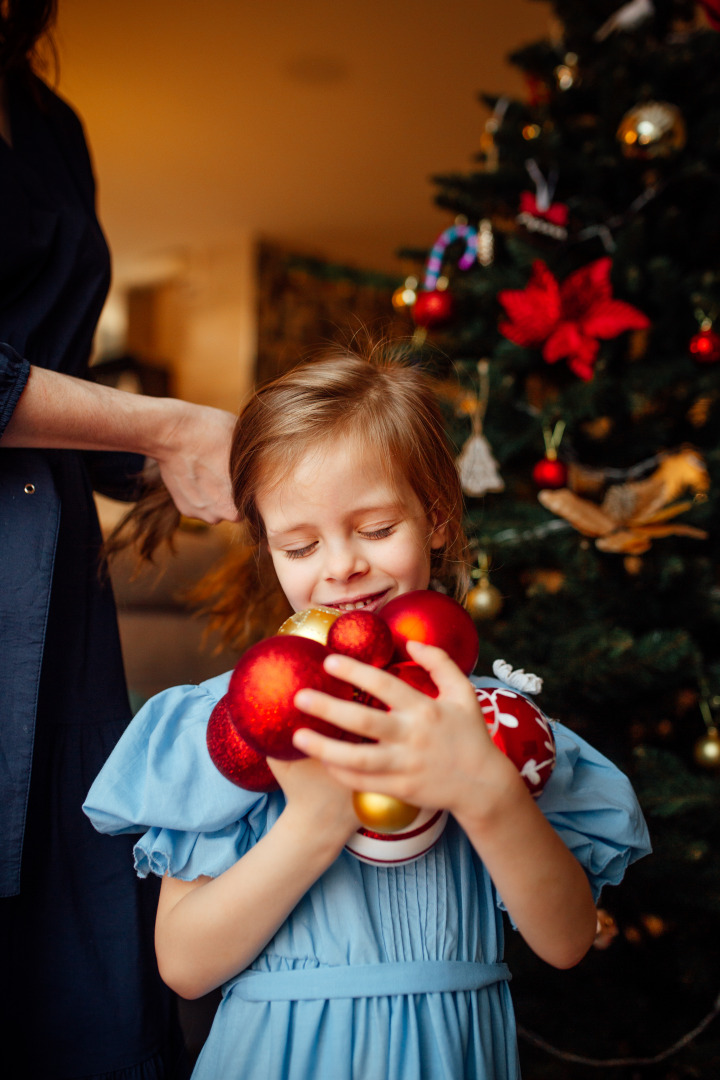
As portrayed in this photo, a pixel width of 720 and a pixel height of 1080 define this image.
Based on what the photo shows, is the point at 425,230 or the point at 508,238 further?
the point at 425,230

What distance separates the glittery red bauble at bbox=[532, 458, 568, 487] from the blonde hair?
1.39 ft

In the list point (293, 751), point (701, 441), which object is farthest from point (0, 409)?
point (701, 441)

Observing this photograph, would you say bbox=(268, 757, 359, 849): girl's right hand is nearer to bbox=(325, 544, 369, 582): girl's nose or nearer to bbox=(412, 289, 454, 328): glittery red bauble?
bbox=(325, 544, 369, 582): girl's nose

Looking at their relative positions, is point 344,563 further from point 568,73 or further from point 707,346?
point 568,73

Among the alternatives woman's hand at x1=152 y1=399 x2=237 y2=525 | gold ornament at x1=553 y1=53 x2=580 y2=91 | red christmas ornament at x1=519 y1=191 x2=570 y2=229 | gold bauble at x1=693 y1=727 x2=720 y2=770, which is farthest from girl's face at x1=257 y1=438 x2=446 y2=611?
gold ornament at x1=553 y1=53 x2=580 y2=91

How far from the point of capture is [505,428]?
140 centimetres

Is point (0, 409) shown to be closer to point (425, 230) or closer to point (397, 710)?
point (397, 710)

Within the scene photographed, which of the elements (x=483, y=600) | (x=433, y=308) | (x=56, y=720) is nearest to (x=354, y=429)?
(x=56, y=720)

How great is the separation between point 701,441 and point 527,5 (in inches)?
89.6

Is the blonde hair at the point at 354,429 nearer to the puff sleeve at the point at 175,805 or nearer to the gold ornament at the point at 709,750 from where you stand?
the puff sleeve at the point at 175,805

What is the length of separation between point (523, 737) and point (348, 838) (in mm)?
156

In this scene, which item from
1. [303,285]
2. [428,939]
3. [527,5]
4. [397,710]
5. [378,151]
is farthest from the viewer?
[303,285]

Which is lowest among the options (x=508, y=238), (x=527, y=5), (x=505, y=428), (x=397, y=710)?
(x=505, y=428)

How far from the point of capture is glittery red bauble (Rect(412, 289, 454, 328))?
1426 mm
